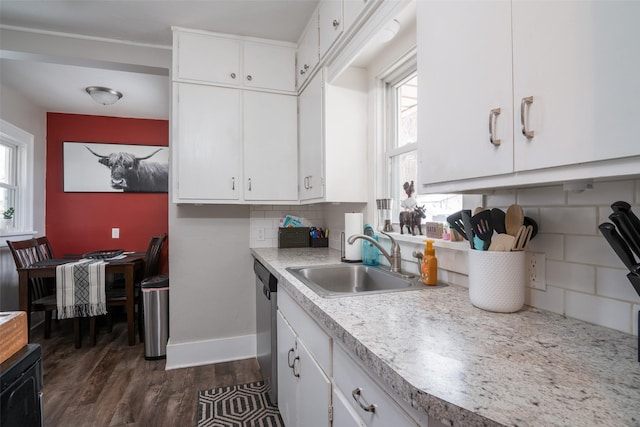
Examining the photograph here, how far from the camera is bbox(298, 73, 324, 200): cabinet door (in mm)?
2119

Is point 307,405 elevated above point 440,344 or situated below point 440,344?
below

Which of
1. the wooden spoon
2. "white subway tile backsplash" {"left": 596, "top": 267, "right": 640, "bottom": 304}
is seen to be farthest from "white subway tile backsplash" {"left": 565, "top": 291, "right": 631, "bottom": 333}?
the wooden spoon

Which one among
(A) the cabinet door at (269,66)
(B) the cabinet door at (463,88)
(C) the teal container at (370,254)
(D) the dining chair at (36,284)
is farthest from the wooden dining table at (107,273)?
(B) the cabinet door at (463,88)

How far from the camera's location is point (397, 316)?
0.95 metres

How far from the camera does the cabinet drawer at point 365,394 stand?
673mm

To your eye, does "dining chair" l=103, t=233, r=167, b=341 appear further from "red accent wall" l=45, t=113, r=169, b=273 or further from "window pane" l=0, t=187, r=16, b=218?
"window pane" l=0, t=187, r=16, b=218

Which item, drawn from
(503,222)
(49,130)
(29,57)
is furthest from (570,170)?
(49,130)

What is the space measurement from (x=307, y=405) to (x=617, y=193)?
118cm

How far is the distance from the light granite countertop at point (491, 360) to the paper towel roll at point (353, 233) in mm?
844

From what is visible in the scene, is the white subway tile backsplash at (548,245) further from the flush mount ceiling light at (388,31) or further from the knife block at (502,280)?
the flush mount ceiling light at (388,31)

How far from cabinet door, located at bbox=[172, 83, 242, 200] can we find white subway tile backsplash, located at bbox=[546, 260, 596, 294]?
6.53 feet

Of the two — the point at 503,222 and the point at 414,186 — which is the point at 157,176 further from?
the point at 503,222

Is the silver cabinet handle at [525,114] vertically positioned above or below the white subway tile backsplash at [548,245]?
above

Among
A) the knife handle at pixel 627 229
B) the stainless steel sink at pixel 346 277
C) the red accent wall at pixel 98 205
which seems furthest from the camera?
the red accent wall at pixel 98 205
